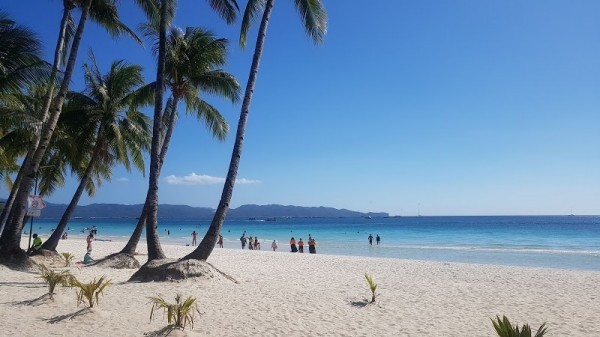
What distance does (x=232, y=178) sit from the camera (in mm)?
10906

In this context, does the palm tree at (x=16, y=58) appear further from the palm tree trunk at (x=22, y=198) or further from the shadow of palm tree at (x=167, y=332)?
the shadow of palm tree at (x=167, y=332)

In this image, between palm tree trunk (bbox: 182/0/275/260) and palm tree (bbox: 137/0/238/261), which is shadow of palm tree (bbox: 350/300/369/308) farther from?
palm tree (bbox: 137/0/238/261)

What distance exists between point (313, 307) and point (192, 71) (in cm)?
977

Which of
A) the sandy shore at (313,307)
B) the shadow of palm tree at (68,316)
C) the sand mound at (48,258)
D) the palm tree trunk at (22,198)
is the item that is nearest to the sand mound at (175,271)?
the sandy shore at (313,307)

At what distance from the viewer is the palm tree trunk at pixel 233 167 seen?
1069 centimetres

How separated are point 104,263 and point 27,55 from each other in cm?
702

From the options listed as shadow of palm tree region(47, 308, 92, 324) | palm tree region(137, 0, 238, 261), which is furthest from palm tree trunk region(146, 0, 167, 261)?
shadow of palm tree region(47, 308, 92, 324)

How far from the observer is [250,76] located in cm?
1160

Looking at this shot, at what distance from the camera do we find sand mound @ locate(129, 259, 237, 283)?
9703 mm

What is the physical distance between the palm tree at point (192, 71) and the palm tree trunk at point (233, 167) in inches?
118

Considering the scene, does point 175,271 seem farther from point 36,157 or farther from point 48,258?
point 48,258

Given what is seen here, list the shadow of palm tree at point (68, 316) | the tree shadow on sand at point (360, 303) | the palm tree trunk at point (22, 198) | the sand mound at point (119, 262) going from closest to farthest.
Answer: the shadow of palm tree at point (68, 316) < the tree shadow on sand at point (360, 303) < the palm tree trunk at point (22, 198) < the sand mound at point (119, 262)

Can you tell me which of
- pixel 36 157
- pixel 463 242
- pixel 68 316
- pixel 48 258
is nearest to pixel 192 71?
pixel 36 157

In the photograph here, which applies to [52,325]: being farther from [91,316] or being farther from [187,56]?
[187,56]
